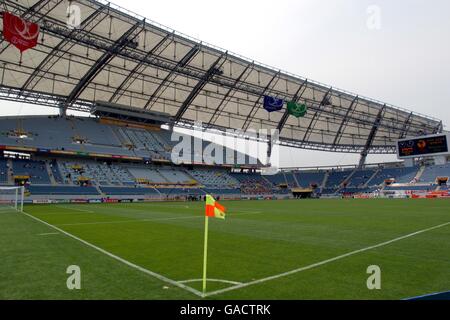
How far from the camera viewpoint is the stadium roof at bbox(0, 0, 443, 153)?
113ft

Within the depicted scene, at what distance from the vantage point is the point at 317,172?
8025 cm

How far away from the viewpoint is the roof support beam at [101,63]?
3622 centimetres

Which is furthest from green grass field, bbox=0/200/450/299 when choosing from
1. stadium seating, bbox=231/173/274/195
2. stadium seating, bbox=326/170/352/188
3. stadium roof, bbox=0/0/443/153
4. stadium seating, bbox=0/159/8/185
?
stadium seating, bbox=326/170/352/188

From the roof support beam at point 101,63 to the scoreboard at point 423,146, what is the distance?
50.3 m

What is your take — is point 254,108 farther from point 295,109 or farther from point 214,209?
point 214,209

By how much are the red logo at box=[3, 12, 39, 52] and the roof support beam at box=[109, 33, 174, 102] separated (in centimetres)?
1265

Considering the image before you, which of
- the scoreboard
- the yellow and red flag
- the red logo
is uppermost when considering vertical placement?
the red logo

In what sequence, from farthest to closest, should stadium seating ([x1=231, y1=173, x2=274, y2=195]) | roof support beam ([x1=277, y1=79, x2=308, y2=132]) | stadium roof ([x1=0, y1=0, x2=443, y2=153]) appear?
stadium seating ([x1=231, y1=173, x2=274, y2=195]) < roof support beam ([x1=277, y1=79, x2=308, y2=132]) < stadium roof ([x1=0, y1=0, x2=443, y2=153])

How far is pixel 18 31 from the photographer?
27.1m

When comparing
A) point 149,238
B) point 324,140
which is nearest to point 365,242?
point 149,238

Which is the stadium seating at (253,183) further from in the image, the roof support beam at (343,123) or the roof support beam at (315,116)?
the roof support beam at (343,123)

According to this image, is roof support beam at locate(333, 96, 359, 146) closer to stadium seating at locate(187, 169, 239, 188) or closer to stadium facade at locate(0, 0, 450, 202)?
stadium facade at locate(0, 0, 450, 202)
